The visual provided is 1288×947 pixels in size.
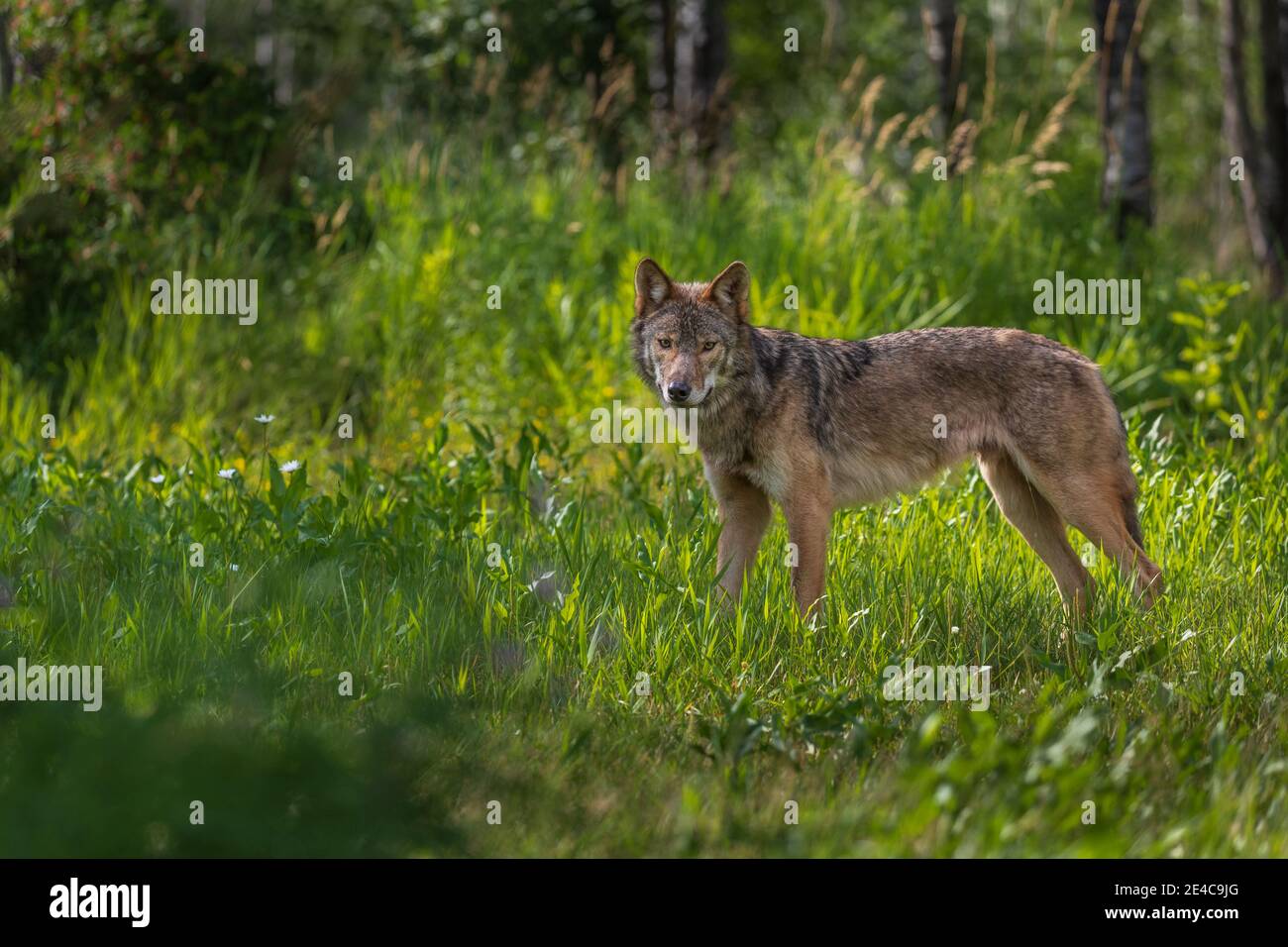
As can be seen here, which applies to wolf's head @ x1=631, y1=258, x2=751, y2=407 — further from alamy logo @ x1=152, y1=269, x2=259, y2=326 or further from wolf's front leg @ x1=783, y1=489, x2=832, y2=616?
alamy logo @ x1=152, y1=269, x2=259, y2=326

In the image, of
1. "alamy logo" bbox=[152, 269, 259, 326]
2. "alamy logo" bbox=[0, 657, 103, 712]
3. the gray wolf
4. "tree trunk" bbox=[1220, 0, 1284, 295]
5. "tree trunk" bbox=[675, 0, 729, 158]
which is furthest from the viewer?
"tree trunk" bbox=[675, 0, 729, 158]

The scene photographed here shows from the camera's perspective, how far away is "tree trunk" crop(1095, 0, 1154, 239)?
11422 mm

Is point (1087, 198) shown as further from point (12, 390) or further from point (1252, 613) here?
point (12, 390)

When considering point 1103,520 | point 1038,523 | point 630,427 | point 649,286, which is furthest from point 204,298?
point 1103,520

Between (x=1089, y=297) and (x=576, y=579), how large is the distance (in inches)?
226

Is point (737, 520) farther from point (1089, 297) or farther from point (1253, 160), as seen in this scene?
point (1253, 160)

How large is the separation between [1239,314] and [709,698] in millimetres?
Answer: 7055

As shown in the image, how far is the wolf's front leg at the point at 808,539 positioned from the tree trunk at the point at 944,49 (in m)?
7.87

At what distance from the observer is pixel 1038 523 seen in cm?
671

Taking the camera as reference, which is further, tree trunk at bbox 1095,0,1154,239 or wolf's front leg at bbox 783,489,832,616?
tree trunk at bbox 1095,0,1154,239

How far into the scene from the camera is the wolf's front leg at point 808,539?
598 cm

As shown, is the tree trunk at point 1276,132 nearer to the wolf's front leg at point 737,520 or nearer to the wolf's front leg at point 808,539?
the wolf's front leg at point 737,520

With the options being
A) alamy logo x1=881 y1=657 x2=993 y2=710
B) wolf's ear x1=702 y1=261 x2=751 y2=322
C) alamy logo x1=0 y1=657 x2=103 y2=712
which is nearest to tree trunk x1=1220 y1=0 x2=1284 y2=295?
wolf's ear x1=702 y1=261 x2=751 y2=322
